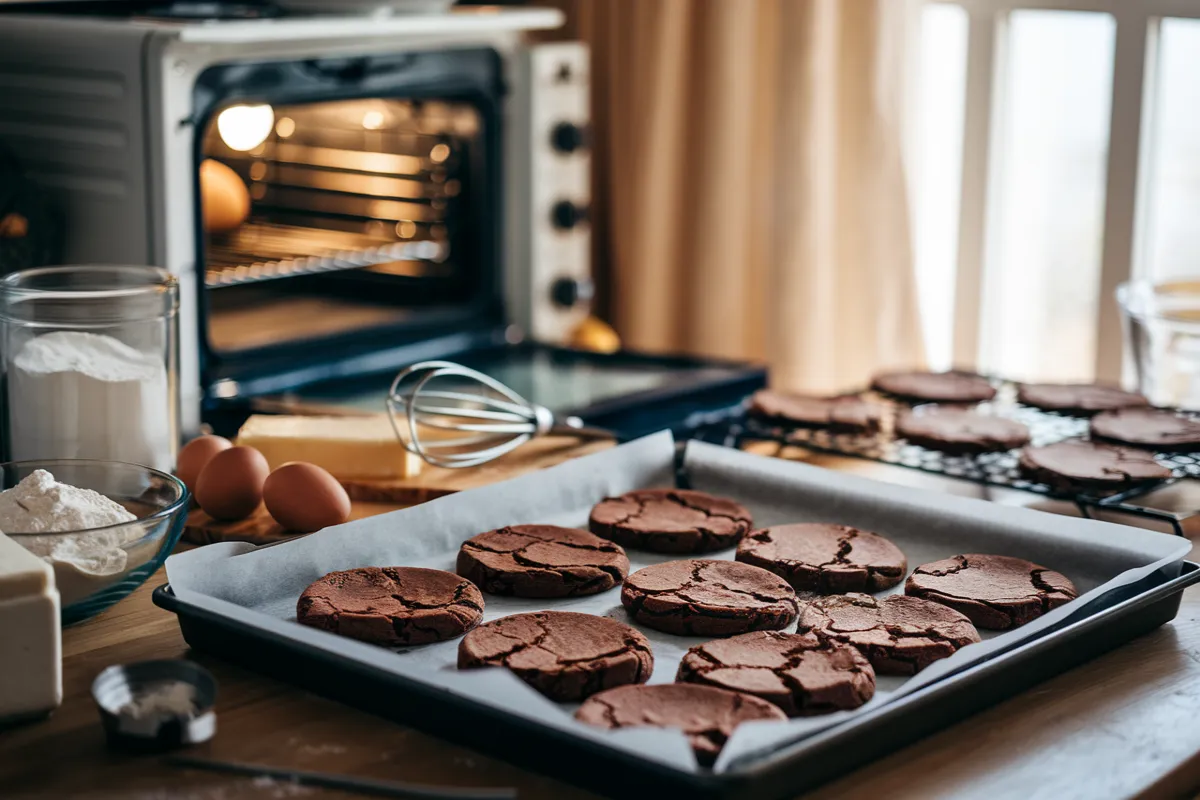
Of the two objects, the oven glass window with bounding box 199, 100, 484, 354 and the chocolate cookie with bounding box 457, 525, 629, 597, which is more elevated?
the oven glass window with bounding box 199, 100, 484, 354

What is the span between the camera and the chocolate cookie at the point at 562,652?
32.7 inches

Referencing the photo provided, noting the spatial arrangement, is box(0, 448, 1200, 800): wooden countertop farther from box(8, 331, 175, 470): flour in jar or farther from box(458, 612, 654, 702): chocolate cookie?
box(8, 331, 175, 470): flour in jar

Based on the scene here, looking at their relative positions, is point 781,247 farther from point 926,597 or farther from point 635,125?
point 926,597

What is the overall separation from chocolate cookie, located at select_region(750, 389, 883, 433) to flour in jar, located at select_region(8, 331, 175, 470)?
586 mm

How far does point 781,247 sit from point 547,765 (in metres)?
1.53

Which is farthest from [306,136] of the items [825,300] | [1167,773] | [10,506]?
[1167,773]

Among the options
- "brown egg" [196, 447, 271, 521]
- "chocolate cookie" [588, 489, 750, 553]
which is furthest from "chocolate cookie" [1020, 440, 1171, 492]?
"brown egg" [196, 447, 271, 521]

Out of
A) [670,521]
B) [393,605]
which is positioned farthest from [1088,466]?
[393,605]

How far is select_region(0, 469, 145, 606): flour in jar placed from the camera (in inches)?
35.6

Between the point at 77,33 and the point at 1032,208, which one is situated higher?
the point at 77,33

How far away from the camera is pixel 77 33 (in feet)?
4.72

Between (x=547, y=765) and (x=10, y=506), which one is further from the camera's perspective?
(x=10, y=506)

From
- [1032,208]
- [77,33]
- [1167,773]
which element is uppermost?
[77,33]

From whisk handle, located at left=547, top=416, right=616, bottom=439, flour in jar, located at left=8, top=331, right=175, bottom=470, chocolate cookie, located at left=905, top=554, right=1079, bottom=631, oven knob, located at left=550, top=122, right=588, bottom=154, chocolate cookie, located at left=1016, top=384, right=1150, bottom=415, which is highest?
oven knob, located at left=550, top=122, right=588, bottom=154
